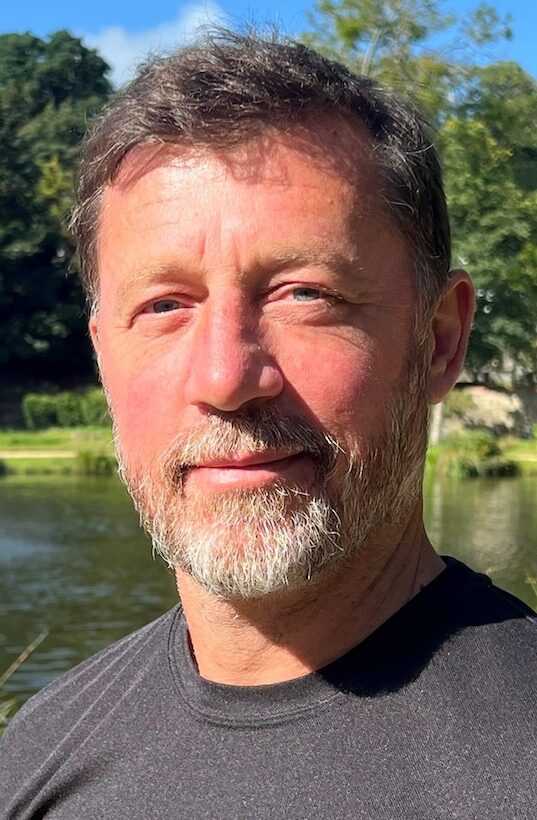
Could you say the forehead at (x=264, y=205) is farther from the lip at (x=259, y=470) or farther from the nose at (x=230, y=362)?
the lip at (x=259, y=470)

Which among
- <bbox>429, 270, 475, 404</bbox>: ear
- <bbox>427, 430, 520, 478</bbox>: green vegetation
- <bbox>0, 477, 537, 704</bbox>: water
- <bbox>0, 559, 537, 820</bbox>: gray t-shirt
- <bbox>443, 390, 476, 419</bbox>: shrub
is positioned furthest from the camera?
<bbox>443, 390, 476, 419</bbox>: shrub

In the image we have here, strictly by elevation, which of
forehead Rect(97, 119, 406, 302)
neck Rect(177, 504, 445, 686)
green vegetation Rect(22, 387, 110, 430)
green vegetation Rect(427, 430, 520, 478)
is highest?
forehead Rect(97, 119, 406, 302)

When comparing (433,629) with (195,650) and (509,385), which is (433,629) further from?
(509,385)

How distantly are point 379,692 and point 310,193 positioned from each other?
2.17 feet

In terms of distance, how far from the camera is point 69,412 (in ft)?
105

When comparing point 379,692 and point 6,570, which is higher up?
point 379,692

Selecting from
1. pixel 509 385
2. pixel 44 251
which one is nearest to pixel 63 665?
pixel 509 385

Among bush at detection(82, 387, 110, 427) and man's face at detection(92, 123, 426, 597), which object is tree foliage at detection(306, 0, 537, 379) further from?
man's face at detection(92, 123, 426, 597)

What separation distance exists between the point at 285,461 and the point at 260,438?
1.9 inches

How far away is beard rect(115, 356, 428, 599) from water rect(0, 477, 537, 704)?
4.71m

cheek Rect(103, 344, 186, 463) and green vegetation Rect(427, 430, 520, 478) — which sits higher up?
cheek Rect(103, 344, 186, 463)

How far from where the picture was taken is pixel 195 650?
5.20 feet

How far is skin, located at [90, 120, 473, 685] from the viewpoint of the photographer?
139cm

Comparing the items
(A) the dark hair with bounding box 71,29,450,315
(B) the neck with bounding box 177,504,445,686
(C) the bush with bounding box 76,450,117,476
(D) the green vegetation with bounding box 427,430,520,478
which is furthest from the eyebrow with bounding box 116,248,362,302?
(C) the bush with bounding box 76,450,117,476
